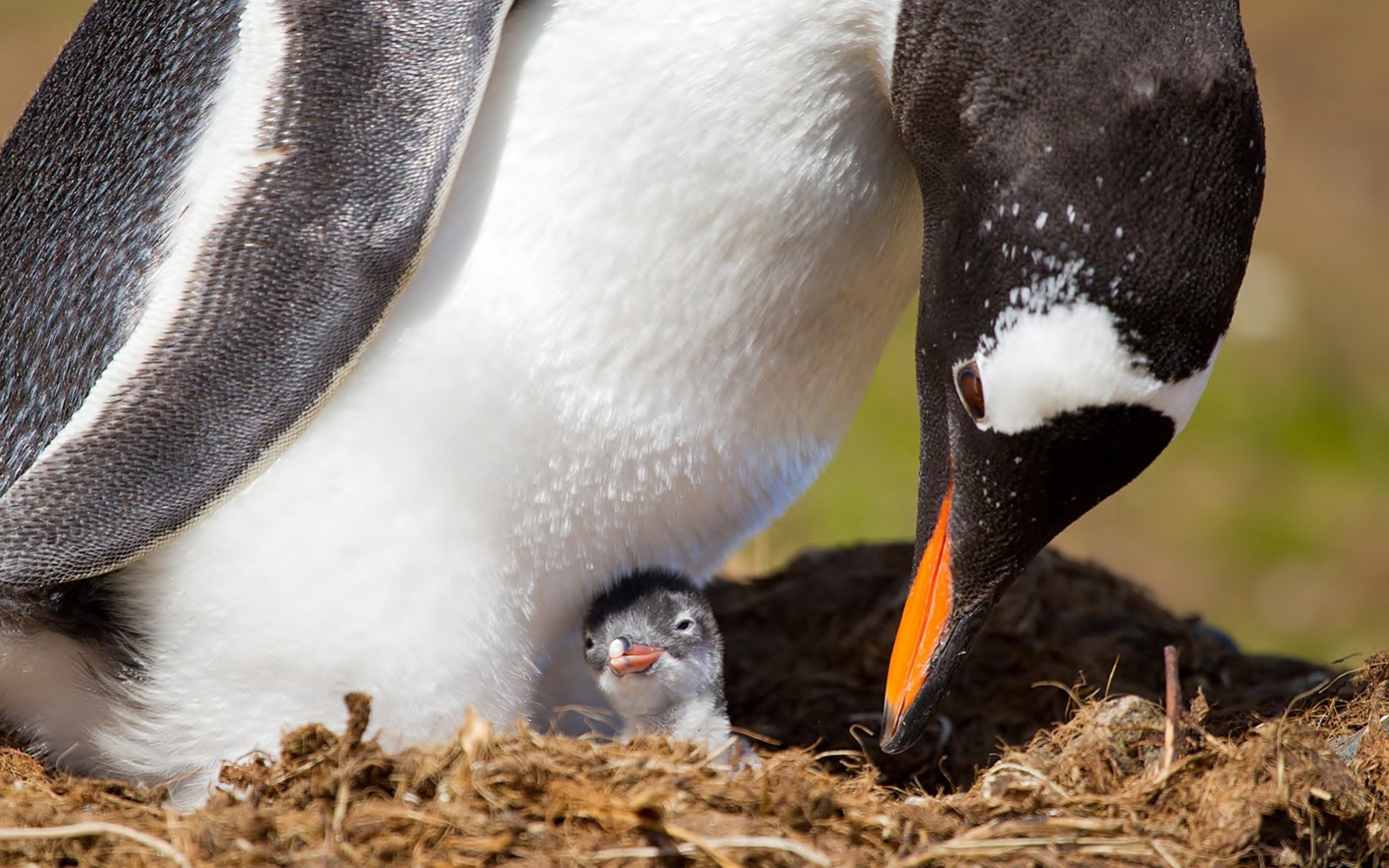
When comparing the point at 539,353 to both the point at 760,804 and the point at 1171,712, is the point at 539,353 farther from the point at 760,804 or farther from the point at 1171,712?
the point at 1171,712

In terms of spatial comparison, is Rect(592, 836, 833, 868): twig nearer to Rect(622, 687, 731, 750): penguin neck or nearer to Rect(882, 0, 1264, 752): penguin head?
Rect(882, 0, 1264, 752): penguin head

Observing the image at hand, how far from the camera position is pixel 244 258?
6.37 feet

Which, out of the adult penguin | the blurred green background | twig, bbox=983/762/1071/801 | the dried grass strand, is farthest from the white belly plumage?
the blurred green background

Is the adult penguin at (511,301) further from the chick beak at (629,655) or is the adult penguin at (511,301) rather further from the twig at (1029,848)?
the twig at (1029,848)

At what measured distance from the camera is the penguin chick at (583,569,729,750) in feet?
7.58

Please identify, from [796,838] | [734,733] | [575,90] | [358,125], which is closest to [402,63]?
[358,125]

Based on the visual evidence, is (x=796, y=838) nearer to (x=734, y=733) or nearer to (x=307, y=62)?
(x=734, y=733)

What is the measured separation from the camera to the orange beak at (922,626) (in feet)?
6.95

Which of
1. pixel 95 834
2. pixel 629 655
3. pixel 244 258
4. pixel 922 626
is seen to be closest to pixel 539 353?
pixel 244 258

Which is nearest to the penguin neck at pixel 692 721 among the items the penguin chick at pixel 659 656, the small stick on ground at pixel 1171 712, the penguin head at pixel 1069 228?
the penguin chick at pixel 659 656

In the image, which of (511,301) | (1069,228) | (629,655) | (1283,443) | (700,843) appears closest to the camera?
(700,843)

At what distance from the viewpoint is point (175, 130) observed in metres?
2.07

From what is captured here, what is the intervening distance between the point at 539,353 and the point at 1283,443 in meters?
4.70

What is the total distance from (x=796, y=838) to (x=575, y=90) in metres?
0.99
